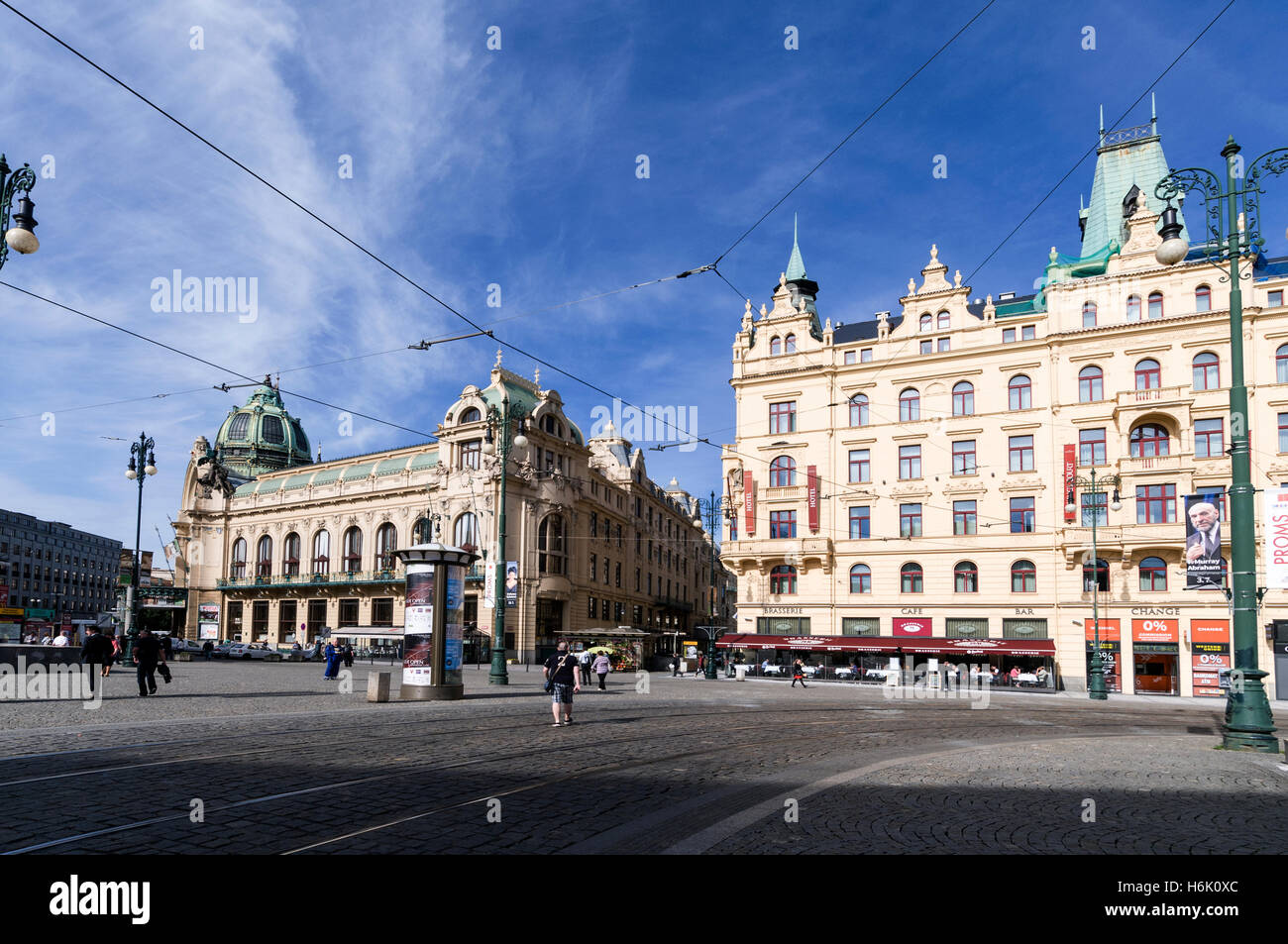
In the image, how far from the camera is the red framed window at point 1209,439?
40875mm

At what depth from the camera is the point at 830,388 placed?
160 feet

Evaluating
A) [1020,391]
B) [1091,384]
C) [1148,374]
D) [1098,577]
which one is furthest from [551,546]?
[1148,374]

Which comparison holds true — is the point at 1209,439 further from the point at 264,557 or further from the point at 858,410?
the point at 264,557

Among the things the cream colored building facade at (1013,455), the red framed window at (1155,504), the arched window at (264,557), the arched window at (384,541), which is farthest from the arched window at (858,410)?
the arched window at (264,557)

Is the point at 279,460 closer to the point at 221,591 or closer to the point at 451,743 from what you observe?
the point at 221,591

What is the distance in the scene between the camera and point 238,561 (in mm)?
78062

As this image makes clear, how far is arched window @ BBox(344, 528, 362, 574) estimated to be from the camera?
6944 centimetres

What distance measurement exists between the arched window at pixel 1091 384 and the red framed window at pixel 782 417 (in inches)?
566

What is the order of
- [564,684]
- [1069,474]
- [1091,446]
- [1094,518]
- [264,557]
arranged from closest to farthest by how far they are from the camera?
[564,684] → [1094,518] → [1069,474] → [1091,446] → [264,557]

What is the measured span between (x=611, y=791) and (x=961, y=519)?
3963cm

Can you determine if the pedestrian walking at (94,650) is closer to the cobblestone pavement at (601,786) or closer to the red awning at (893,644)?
the cobblestone pavement at (601,786)

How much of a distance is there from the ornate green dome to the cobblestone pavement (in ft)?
229

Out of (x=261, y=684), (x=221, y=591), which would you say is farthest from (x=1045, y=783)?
(x=221, y=591)

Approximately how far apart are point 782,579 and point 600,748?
3665 cm
